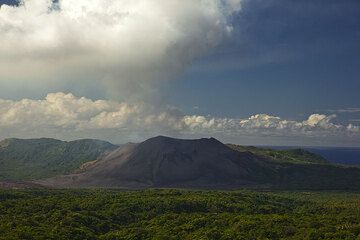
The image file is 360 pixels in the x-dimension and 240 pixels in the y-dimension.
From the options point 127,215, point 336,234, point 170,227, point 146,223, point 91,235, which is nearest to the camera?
point 336,234

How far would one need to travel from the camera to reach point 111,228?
16700 centimetres

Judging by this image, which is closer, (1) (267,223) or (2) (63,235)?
(2) (63,235)

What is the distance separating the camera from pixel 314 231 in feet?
454

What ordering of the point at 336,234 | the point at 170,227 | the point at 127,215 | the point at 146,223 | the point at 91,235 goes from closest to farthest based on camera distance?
the point at 336,234 → the point at 91,235 → the point at 170,227 → the point at 146,223 → the point at 127,215

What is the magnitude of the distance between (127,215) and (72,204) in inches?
998

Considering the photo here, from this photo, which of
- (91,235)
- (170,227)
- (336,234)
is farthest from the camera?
(170,227)

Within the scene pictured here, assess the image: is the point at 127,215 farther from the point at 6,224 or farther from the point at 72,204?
the point at 6,224

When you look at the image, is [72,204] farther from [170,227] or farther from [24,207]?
[170,227]

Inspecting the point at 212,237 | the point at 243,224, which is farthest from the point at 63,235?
the point at 243,224

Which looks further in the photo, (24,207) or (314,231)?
(24,207)

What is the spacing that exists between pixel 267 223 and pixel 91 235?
5799 cm

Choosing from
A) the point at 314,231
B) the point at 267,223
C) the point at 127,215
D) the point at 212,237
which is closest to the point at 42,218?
the point at 127,215

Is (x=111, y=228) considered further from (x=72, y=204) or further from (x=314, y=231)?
(x=314, y=231)

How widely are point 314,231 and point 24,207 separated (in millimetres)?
109954
